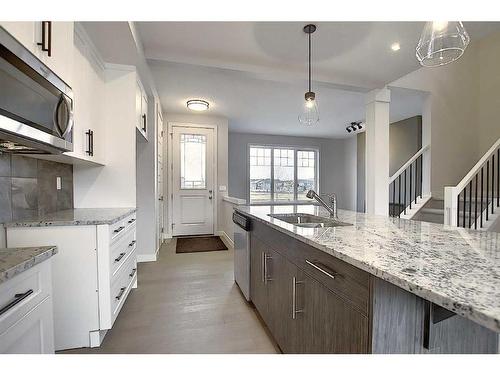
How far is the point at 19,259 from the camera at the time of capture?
3.12 ft

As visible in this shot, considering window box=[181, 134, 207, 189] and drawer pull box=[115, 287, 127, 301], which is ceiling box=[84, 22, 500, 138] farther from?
drawer pull box=[115, 287, 127, 301]

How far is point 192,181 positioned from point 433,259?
481 cm

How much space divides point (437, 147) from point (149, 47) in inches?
187

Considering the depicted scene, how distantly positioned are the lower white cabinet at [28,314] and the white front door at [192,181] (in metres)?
4.15

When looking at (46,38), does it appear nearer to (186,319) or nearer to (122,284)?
(122,284)

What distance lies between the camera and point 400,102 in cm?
473

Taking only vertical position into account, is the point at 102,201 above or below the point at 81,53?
below

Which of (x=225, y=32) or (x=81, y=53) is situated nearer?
(x=81, y=53)

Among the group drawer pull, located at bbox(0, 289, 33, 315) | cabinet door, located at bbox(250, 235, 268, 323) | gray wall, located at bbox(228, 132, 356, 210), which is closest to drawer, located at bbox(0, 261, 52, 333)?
drawer pull, located at bbox(0, 289, 33, 315)

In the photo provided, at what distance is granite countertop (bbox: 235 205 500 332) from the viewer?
0.56 metres

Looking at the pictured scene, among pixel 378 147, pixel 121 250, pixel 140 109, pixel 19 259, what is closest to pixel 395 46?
pixel 378 147

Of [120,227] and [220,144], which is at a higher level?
[220,144]
